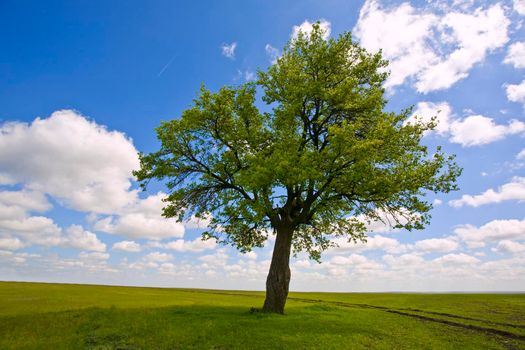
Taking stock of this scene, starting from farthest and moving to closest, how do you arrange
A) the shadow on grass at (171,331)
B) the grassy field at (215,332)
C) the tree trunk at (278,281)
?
the tree trunk at (278,281) → the grassy field at (215,332) → the shadow on grass at (171,331)

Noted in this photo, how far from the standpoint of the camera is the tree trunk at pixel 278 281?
29.8 m

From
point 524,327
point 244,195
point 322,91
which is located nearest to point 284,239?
point 244,195

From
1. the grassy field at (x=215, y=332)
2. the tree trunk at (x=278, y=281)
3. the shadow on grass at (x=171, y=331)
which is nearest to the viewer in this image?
the shadow on grass at (x=171, y=331)

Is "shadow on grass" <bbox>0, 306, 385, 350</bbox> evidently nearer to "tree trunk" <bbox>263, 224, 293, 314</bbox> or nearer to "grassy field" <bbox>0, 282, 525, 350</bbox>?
"grassy field" <bbox>0, 282, 525, 350</bbox>

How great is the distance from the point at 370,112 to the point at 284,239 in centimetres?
1416

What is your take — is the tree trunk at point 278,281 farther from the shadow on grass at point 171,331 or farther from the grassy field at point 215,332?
the grassy field at point 215,332

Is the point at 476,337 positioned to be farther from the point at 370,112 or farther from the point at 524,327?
the point at 370,112

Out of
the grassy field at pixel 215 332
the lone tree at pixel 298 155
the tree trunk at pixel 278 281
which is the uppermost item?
the lone tree at pixel 298 155

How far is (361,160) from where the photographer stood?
25812mm

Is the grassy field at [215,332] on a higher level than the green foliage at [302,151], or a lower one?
lower

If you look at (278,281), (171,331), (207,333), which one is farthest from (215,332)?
(278,281)

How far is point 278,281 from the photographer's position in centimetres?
2980

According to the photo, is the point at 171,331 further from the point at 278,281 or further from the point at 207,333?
the point at 278,281

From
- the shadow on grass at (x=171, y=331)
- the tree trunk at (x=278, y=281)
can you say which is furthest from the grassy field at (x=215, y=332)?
the tree trunk at (x=278, y=281)
